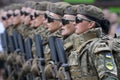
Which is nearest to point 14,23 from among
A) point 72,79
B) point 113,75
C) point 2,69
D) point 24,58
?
point 24,58

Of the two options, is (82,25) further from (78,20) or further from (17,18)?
(17,18)

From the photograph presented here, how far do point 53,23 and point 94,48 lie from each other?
212cm

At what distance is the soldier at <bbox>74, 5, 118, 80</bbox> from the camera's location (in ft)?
22.3

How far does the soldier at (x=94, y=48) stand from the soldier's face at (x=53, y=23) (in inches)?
43.8

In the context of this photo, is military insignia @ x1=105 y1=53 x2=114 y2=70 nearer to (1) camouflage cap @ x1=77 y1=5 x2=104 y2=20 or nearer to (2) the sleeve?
(2) the sleeve

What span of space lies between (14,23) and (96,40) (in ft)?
17.3

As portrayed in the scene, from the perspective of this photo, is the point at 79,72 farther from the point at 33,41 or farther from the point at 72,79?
the point at 33,41

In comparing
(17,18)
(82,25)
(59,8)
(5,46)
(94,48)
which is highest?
(59,8)

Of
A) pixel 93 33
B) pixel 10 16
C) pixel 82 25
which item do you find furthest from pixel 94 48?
pixel 10 16

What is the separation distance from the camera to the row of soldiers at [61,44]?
23.3 feet

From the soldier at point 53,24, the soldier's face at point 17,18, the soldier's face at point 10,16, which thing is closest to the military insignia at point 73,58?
the soldier at point 53,24

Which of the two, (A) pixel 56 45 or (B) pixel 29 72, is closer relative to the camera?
(A) pixel 56 45

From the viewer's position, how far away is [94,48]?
7.03m

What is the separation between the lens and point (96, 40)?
720cm
